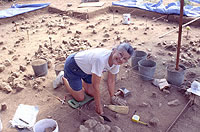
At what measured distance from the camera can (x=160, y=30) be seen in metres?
6.62

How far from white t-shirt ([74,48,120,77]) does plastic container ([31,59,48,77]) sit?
4.39ft

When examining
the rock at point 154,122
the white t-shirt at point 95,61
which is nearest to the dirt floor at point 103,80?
the rock at point 154,122

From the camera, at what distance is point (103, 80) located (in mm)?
4113

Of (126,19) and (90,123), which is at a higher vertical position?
(126,19)

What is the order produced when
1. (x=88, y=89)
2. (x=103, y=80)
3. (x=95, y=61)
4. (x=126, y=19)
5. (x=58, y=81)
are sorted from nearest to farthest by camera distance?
(x=95, y=61) → (x=88, y=89) → (x=58, y=81) → (x=103, y=80) → (x=126, y=19)

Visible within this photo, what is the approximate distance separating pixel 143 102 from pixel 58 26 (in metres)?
4.94

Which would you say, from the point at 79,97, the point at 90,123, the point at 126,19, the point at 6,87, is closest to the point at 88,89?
the point at 79,97

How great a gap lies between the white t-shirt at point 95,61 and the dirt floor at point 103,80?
72 centimetres

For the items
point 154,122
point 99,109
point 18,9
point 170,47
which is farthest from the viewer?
point 18,9

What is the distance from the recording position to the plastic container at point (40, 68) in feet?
13.6

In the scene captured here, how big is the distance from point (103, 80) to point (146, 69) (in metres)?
0.87

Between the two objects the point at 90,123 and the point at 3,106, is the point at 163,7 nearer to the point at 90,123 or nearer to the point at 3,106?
the point at 90,123

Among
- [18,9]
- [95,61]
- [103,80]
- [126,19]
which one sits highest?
[18,9]

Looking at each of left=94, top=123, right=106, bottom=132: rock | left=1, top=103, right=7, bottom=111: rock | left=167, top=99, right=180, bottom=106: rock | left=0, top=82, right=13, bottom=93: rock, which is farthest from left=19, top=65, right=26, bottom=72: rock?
left=167, top=99, right=180, bottom=106: rock
